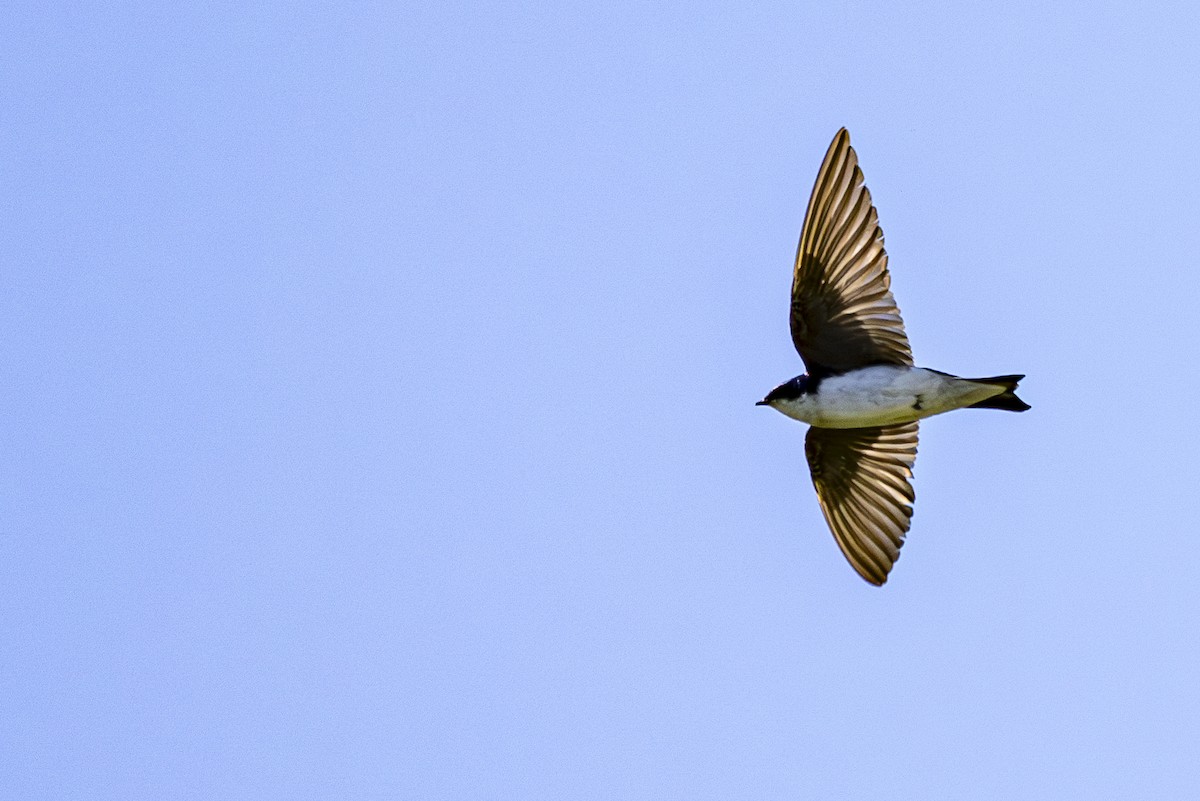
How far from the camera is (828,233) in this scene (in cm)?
639

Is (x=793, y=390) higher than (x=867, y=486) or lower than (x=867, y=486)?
higher

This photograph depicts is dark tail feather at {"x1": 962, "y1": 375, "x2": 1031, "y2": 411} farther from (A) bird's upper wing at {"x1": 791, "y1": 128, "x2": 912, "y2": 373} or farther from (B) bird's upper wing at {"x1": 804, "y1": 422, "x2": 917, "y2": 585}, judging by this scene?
(B) bird's upper wing at {"x1": 804, "y1": 422, "x2": 917, "y2": 585}

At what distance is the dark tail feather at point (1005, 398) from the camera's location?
20.4 ft

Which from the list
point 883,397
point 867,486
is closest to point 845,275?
point 883,397

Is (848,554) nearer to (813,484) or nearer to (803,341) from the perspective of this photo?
(813,484)

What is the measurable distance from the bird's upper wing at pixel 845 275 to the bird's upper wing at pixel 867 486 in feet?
1.66

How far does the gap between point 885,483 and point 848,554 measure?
0.28m

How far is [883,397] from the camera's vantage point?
20.9 feet

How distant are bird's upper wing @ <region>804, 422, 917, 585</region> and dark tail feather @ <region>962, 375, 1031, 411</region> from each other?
0.58 meters

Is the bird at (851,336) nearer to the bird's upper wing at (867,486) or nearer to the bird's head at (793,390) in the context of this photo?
the bird's head at (793,390)

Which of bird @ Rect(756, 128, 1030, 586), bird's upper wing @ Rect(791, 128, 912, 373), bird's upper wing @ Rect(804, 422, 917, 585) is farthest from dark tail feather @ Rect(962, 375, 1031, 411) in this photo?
bird's upper wing @ Rect(804, 422, 917, 585)

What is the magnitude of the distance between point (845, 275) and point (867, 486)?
920 millimetres

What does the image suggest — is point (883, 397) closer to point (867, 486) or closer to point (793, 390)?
point (793, 390)

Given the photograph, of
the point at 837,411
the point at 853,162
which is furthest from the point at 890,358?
the point at 853,162
